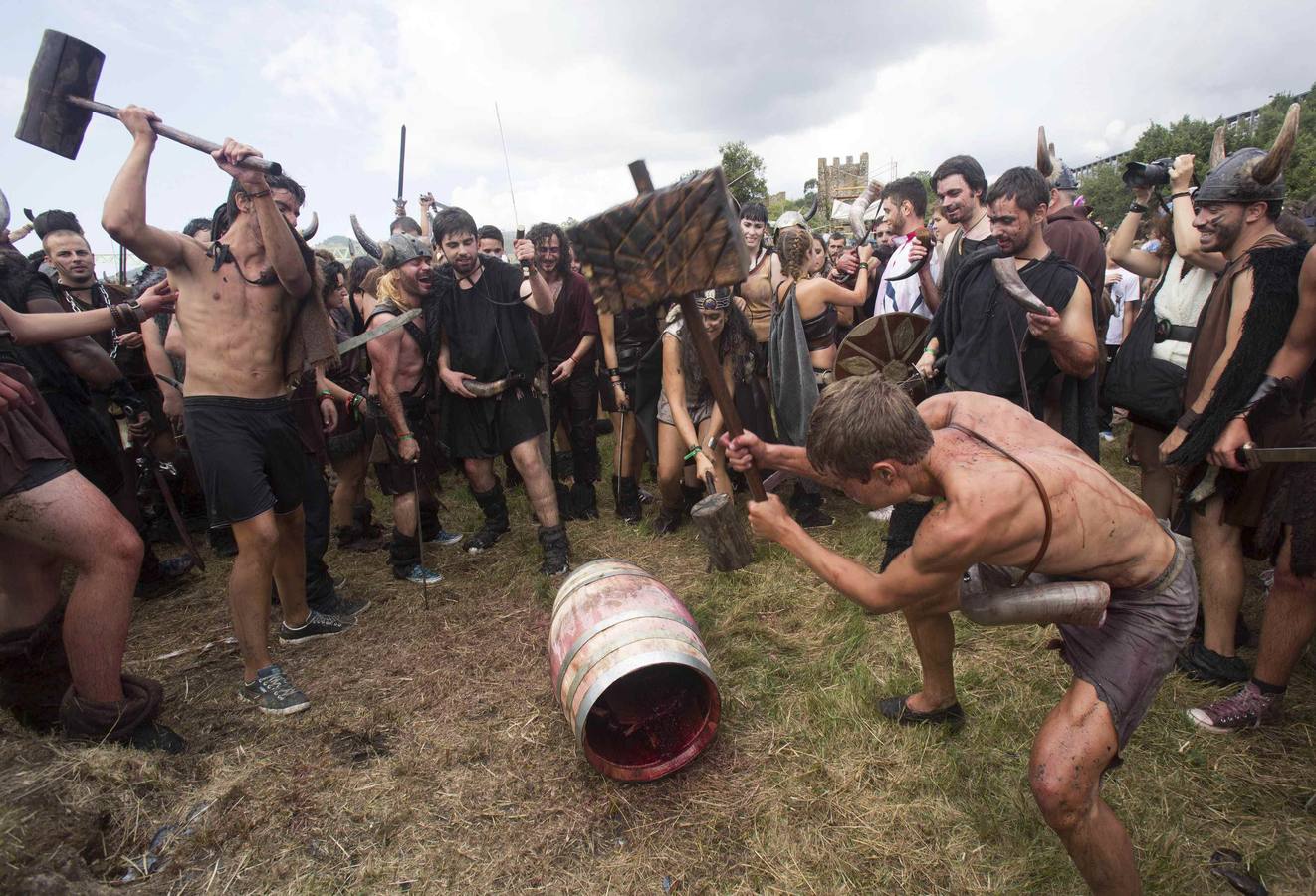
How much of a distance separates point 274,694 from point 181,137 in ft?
8.42

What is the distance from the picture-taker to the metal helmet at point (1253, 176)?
8.45 ft

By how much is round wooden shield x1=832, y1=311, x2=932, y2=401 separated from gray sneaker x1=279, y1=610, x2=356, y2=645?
11.8 feet

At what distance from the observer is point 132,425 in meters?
4.25

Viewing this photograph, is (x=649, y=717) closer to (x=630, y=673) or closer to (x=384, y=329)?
(x=630, y=673)

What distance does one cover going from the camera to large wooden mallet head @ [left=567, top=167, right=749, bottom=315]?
6.74 feet

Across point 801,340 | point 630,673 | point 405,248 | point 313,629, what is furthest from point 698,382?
point 313,629

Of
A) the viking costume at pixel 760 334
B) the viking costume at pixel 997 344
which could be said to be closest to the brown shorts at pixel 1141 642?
the viking costume at pixel 997 344

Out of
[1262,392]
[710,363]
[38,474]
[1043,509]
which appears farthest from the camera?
[1262,392]

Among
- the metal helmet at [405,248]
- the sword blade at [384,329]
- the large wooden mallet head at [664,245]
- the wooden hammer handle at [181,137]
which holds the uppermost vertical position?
the wooden hammer handle at [181,137]

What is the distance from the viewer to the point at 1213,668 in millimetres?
2896

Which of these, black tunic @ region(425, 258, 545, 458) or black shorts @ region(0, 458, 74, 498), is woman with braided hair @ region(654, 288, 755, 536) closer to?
black tunic @ region(425, 258, 545, 458)

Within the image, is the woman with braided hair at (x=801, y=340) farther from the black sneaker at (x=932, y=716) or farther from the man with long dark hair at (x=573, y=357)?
the black sneaker at (x=932, y=716)

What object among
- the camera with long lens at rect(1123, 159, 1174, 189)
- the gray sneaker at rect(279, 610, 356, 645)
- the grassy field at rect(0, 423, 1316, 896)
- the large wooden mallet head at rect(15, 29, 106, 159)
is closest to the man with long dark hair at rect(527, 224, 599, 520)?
the gray sneaker at rect(279, 610, 356, 645)

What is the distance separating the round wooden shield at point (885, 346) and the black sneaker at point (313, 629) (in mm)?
3599
